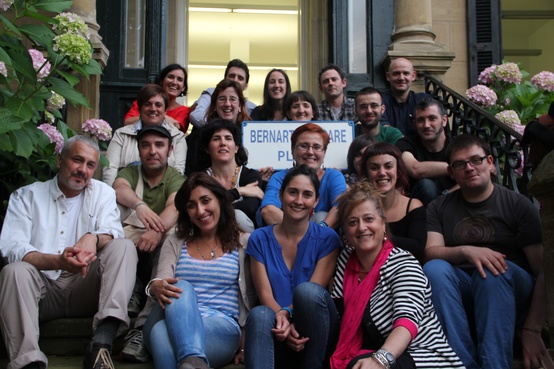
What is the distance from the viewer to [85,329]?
442 cm

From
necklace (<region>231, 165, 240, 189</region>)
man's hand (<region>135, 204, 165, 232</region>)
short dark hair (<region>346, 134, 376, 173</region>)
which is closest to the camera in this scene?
man's hand (<region>135, 204, 165, 232</region>)

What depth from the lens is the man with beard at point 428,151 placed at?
17.7ft

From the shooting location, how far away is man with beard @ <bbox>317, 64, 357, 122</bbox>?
21.8ft

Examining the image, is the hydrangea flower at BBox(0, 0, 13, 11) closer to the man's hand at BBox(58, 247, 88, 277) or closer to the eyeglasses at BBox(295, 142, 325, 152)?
the man's hand at BBox(58, 247, 88, 277)

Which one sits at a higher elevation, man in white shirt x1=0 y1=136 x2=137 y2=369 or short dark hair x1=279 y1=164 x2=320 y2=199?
short dark hair x1=279 y1=164 x2=320 y2=199

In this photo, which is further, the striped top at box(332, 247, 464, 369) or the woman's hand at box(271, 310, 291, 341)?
the woman's hand at box(271, 310, 291, 341)

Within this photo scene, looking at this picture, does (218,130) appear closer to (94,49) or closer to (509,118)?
(509,118)

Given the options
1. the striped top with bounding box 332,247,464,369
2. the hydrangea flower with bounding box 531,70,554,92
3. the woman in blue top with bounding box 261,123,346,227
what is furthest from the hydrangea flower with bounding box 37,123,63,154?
the hydrangea flower with bounding box 531,70,554,92

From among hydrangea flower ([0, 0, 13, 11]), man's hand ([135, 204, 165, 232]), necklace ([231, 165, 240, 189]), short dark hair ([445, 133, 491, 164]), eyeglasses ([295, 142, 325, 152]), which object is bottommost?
man's hand ([135, 204, 165, 232])

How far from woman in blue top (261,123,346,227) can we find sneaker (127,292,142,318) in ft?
3.08

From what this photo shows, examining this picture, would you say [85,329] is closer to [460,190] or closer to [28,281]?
[28,281]

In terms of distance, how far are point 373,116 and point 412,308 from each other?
271 centimetres

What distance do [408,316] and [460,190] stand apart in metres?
1.19

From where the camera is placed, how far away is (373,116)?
612 cm
